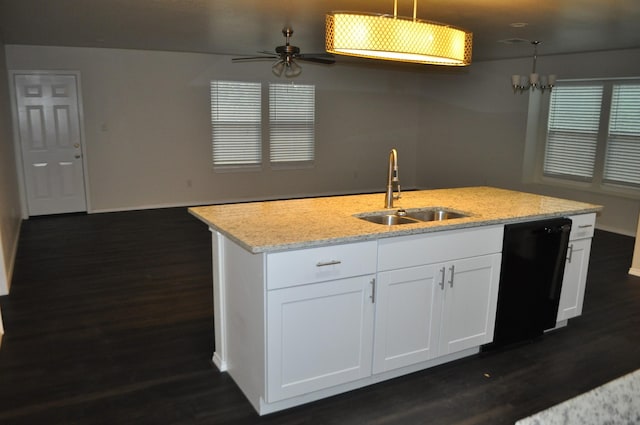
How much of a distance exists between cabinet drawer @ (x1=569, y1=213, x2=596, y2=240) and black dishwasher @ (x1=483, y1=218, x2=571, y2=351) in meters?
0.11

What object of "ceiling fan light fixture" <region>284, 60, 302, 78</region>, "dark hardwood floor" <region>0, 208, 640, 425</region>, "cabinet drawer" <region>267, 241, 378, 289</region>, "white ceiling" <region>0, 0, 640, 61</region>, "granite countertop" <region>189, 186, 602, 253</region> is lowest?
"dark hardwood floor" <region>0, 208, 640, 425</region>

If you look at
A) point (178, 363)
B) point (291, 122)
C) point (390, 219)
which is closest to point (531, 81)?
point (390, 219)

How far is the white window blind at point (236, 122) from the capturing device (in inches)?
314

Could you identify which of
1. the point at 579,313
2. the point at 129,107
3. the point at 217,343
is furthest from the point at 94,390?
the point at 129,107

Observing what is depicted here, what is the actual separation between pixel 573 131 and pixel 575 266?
435cm

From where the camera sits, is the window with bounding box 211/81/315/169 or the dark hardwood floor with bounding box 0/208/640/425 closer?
the dark hardwood floor with bounding box 0/208/640/425

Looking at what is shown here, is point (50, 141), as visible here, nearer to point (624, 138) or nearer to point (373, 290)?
point (373, 290)

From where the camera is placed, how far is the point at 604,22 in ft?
15.2

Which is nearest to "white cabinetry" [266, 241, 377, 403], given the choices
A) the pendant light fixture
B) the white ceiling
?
the pendant light fixture

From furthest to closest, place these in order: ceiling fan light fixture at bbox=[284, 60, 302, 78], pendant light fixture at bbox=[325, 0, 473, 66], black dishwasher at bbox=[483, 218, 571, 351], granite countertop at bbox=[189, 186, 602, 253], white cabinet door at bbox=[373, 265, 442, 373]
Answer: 1. ceiling fan light fixture at bbox=[284, 60, 302, 78]
2. black dishwasher at bbox=[483, 218, 571, 351]
3. white cabinet door at bbox=[373, 265, 442, 373]
4. granite countertop at bbox=[189, 186, 602, 253]
5. pendant light fixture at bbox=[325, 0, 473, 66]

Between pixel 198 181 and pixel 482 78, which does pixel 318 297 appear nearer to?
pixel 198 181

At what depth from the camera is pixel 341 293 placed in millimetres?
2553

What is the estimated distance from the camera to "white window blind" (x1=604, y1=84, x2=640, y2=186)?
253 inches

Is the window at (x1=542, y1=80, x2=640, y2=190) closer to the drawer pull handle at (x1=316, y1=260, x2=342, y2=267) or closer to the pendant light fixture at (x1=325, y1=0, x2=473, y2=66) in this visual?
the pendant light fixture at (x1=325, y1=0, x2=473, y2=66)
